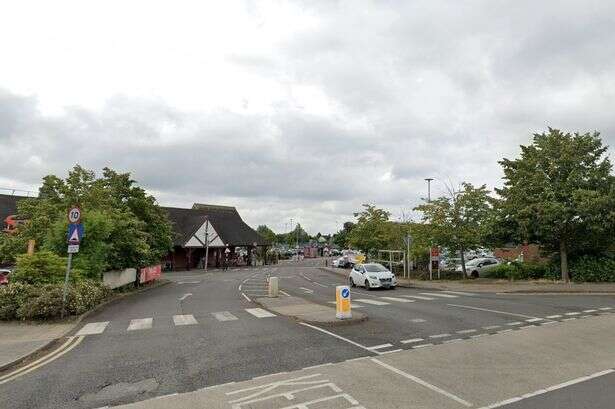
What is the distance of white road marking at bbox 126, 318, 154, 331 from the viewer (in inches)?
525

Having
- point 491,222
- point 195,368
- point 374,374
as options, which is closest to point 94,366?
point 195,368

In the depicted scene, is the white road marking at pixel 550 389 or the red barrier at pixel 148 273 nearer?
the white road marking at pixel 550 389

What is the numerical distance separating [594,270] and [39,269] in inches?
1066

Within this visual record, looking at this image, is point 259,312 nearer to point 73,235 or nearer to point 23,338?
point 73,235

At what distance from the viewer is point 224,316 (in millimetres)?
15469

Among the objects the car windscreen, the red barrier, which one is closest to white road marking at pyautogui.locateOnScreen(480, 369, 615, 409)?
the car windscreen

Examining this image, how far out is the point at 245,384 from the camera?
24.2 ft

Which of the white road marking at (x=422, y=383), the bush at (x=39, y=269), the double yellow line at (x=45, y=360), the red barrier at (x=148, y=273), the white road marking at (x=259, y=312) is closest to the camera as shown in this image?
the white road marking at (x=422, y=383)

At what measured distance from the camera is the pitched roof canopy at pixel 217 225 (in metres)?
62.8

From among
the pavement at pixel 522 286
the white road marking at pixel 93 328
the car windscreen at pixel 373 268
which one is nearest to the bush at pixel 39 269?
the white road marking at pixel 93 328

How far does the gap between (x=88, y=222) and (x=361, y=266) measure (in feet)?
52.5

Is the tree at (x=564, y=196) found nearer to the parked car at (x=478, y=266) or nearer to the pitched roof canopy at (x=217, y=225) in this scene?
the parked car at (x=478, y=266)

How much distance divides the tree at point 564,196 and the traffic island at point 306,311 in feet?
46.8

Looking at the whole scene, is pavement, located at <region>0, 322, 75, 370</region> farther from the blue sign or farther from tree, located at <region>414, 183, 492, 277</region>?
tree, located at <region>414, 183, 492, 277</region>
